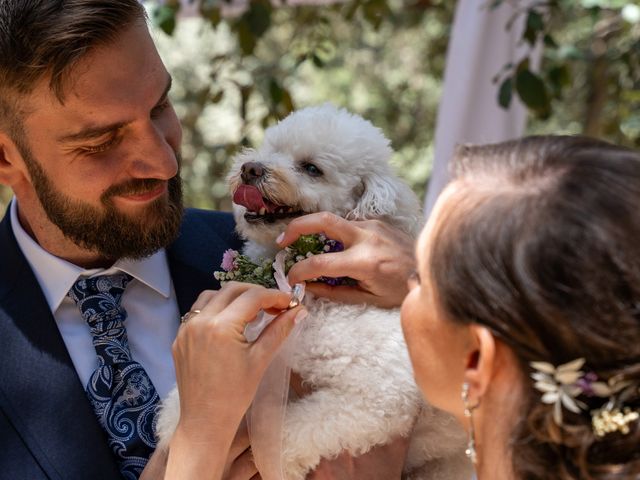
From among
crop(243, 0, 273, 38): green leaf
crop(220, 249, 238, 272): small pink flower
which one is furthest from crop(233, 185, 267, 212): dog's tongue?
crop(243, 0, 273, 38): green leaf

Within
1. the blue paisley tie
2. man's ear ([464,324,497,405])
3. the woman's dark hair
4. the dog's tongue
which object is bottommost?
the blue paisley tie

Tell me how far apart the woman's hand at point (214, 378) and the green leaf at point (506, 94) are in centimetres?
202

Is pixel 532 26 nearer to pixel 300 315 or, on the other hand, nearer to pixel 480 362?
pixel 300 315

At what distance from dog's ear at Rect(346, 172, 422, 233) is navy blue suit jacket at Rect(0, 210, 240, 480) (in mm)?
800

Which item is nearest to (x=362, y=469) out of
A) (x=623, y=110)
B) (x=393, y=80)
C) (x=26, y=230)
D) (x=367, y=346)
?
(x=367, y=346)

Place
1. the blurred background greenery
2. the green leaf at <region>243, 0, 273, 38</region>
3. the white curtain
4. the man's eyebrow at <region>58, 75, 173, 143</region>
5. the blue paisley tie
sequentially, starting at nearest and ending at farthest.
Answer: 1. the blue paisley tie
2. the man's eyebrow at <region>58, 75, 173, 143</region>
3. the white curtain
4. the green leaf at <region>243, 0, 273, 38</region>
5. the blurred background greenery

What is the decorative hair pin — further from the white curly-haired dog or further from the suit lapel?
the suit lapel

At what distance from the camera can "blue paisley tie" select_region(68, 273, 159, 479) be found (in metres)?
1.99

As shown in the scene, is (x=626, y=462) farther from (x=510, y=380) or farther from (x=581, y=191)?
(x=581, y=191)

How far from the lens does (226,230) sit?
2.51 meters

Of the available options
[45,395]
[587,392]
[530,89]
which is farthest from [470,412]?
[530,89]

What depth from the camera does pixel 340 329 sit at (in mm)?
1968

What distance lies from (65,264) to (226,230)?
1.66 feet

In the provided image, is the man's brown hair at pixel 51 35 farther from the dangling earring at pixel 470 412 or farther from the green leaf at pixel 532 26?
the green leaf at pixel 532 26
